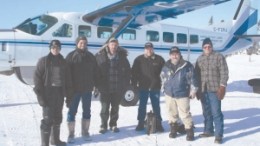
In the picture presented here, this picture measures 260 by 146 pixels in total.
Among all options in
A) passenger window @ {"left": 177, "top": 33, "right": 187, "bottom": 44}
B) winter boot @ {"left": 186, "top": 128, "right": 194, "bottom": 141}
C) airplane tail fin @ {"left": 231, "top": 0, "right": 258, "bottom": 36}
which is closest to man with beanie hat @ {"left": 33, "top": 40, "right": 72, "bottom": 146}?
winter boot @ {"left": 186, "top": 128, "right": 194, "bottom": 141}

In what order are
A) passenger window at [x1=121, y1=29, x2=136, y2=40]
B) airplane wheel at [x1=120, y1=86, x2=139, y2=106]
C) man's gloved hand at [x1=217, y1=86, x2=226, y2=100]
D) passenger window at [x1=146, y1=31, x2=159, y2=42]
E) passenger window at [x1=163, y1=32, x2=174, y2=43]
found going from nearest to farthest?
man's gloved hand at [x1=217, y1=86, x2=226, y2=100], airplane wheel at [x1=120, y1=86, x2=139, y2=106], passenger window at [x1=121, y1=29, x2=136, y2=40], passenger window at [x1=146, y1=31, x2=159, y2=42], passenger window at [x1=163, y1=32, x2=174, y2=43]

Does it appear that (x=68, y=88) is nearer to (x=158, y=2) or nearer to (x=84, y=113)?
(x=84, y=113)

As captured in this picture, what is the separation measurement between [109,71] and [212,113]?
7.08 ft

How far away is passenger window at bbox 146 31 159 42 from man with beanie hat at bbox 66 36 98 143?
6127 mm

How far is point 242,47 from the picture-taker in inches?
624

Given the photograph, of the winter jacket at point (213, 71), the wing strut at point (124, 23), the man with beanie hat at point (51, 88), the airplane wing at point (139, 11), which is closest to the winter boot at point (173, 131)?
the winter jacket at point (213, 71)

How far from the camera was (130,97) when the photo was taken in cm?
1013

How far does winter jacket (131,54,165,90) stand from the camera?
6.99 m

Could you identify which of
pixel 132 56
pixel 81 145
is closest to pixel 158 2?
pixel 132 56

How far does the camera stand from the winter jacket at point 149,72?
6.99 m

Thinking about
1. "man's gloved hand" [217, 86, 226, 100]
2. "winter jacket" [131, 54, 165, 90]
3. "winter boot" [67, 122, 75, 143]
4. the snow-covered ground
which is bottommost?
the snow-covered ground

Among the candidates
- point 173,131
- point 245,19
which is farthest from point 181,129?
point 245,19

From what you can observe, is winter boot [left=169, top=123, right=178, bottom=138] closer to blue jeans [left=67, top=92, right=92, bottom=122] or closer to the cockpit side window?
blue jeans [left=67, top=92, right=92, bottom=122]

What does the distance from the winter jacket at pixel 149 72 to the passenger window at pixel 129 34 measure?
4.67 m
